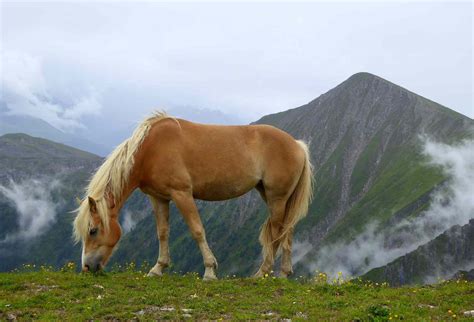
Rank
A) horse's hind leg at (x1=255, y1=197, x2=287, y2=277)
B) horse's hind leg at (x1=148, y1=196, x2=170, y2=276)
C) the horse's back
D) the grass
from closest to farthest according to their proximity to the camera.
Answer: the grass, the horse's back, horse's hind leg at (x1=148, y1=196, x2=170, y2=276), horse's hind leg at (x1=255, y1=197, x2=287, y2=277)

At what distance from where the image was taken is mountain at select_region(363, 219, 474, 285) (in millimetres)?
182500

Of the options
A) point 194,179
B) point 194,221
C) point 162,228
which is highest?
point 194,179

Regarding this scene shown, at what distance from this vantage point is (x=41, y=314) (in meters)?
8.20

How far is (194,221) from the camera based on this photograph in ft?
39.2

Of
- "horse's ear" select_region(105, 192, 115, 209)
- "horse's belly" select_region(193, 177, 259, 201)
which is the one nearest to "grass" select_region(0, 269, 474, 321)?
"horse's ear" select_region(105, 192, 115, 209)

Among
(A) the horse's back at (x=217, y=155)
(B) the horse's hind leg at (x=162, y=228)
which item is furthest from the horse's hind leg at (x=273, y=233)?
(B) the horse's hind leg at (x=162, y=228)

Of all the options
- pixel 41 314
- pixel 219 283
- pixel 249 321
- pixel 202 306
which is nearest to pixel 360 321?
pixel 249 321

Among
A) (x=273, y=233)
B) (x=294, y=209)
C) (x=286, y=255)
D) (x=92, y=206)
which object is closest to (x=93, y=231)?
(x=92, y=206)

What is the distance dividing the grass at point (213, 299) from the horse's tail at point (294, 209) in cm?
189

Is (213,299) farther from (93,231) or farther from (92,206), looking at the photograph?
(92,206)

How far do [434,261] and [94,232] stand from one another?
19928 cm

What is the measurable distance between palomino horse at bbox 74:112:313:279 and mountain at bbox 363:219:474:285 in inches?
7043

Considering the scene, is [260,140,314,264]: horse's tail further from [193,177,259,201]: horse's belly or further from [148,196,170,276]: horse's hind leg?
[148,196,170,276]: horse's hind leg

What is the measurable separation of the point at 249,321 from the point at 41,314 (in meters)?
3.71
